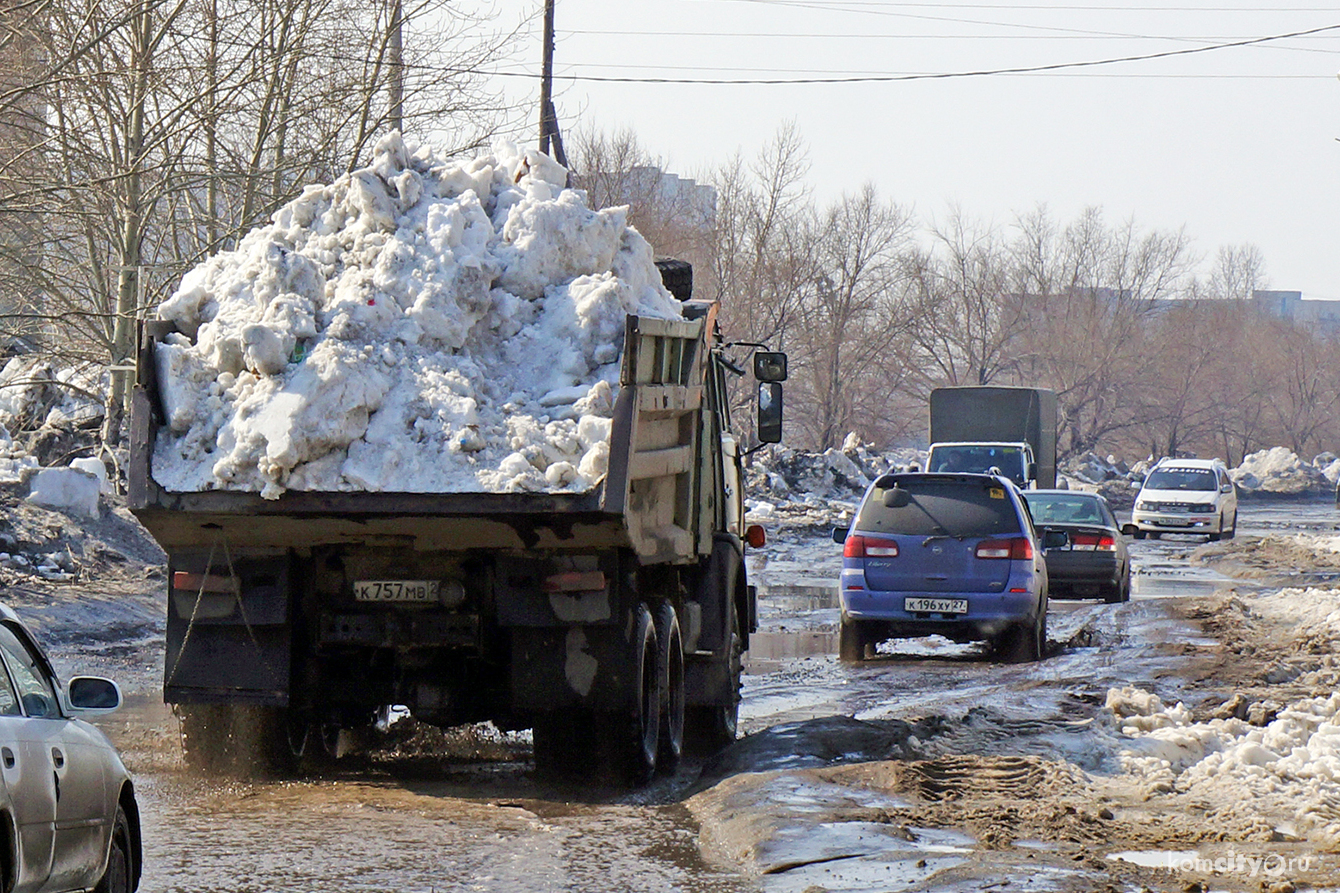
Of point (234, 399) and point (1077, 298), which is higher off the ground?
point (1077, 298)

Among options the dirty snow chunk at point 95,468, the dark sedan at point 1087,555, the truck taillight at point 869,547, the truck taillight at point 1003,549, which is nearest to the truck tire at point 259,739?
the truck taillight at point 869,547

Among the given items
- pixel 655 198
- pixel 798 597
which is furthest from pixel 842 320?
pixel 798 597

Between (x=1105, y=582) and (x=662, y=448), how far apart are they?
1346 centimetres

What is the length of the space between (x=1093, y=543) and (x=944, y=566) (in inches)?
272

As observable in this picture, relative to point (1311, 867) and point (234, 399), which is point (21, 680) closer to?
point (234, 399)

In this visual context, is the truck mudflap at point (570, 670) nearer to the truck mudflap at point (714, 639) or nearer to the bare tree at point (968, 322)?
the truck mudflap at point (714, 639)

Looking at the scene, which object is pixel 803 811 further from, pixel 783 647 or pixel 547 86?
pixel 547 86

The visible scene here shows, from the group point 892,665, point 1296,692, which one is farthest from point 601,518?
point 892,665

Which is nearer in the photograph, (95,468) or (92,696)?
(92,696)

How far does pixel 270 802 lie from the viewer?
7.80m

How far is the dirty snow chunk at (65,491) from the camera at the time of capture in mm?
19547

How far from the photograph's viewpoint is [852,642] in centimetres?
1493

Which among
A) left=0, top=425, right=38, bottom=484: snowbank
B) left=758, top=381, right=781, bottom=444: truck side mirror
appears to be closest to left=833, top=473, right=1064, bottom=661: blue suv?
left=758, top=381, right=781, bottom=444: truck side mirror

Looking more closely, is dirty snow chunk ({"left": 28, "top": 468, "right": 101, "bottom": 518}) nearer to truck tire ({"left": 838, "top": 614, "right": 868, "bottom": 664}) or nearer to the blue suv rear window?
truck tire ({"left": 838, "top": 614, "right": 868, "bottom": 664})
